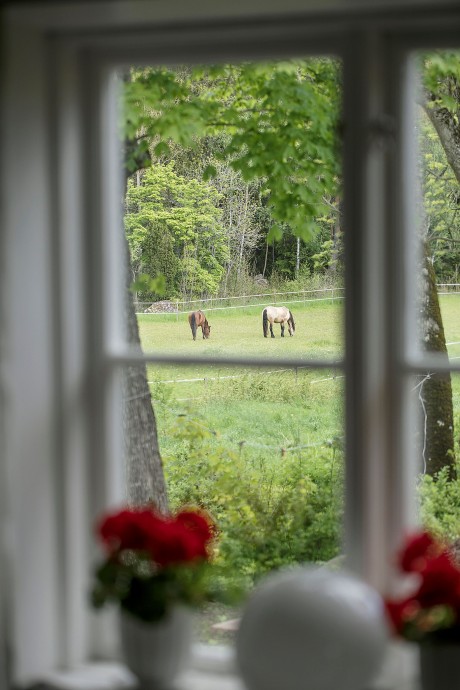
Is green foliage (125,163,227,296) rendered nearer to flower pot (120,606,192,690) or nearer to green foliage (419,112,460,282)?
green foliage (419,112,460,282)

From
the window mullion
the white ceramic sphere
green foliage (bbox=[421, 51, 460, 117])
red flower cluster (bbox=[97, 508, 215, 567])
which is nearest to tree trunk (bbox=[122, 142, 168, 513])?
green foliage (bbox=[421, 51, 460, 117])

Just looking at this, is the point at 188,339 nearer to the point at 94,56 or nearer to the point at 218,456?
the point at 218,456

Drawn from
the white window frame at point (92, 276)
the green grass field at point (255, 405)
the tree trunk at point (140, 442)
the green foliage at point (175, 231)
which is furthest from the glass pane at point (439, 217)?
the white window frame at point (92, 276)

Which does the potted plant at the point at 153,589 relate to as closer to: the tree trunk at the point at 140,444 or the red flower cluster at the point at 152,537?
the red flower cluster at the point at 152,537

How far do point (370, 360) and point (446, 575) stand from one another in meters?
0.51

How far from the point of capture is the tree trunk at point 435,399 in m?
4.48

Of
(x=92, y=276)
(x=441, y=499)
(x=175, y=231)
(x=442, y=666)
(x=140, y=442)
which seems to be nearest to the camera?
(x=442, y=666)

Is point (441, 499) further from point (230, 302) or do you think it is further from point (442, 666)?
point (442, 666)

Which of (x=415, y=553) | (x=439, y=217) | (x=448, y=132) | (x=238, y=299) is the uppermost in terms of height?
(x=448, y=132)

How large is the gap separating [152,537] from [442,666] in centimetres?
68

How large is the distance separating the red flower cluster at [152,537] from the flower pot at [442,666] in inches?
21.7

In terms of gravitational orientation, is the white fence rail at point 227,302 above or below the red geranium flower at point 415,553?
above

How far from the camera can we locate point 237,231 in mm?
4867

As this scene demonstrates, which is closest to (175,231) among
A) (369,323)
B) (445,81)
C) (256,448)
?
(256,448)
